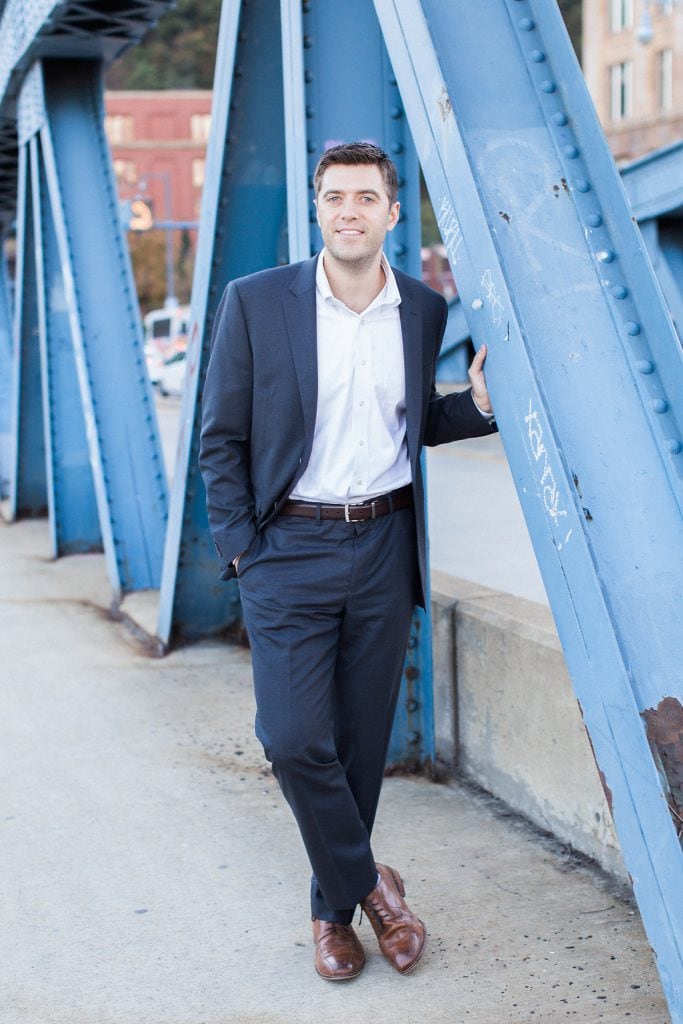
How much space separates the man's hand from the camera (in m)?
3.14

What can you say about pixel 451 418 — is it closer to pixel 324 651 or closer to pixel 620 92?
pixel 324 651

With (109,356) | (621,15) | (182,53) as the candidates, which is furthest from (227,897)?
(182,53)

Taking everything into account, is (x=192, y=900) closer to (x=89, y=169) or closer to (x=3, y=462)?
(x=89, y=169)

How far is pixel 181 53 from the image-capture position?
8012 centimetres

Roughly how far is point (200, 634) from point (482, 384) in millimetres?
3694

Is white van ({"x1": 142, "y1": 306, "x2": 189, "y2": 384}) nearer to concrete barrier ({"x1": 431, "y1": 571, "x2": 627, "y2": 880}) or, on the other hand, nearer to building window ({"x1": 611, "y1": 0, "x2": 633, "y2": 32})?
building window ({"x1": 611, "y1": 0, "x2": 633, "y2": 32})

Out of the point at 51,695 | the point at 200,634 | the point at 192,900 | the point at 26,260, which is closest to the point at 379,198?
the point at 192,900

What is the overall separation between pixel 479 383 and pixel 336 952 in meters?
1.45

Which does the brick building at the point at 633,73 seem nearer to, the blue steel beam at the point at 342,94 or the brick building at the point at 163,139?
the brick building at the point at 163,139

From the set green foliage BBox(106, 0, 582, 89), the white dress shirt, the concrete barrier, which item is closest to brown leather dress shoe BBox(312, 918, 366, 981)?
the concrete barrier

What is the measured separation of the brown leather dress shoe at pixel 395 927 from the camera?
10.9ft

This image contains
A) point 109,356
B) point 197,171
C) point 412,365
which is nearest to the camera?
point 412,365

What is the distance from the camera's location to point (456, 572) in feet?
23.5

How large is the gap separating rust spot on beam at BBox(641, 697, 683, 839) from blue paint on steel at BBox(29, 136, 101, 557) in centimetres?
693
